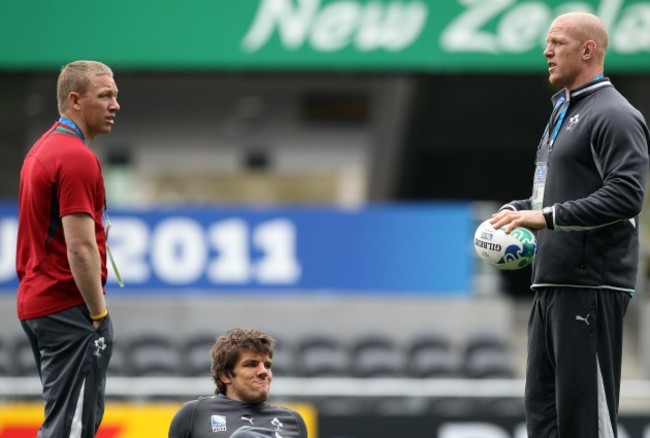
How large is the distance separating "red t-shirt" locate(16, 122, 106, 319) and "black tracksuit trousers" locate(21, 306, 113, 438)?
6cm

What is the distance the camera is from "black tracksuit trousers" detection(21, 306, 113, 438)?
512 centimetres

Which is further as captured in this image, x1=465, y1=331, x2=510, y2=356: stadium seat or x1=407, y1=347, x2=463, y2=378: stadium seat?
x1=465, y1=331, x2=510, y2=356: stadium seat

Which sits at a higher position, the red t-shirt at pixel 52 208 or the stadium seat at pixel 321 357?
the red t-shirt at pixel 52 208

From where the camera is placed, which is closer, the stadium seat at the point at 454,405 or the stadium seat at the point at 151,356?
the stadium seat at the point at 454,405

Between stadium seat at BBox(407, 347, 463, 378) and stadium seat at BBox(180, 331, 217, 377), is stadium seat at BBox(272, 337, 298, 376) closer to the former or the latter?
stadium seat at BBox(180, 331, 217, 377)

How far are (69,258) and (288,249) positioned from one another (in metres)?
10.7

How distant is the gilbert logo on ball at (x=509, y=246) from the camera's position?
16.7ft

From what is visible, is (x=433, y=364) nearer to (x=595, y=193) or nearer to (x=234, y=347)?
(x=234, y=347)

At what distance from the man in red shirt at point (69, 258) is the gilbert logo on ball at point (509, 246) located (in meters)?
1.55

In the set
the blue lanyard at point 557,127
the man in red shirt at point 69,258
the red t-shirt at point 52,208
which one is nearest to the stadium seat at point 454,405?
the blue lanyard at point 557,127

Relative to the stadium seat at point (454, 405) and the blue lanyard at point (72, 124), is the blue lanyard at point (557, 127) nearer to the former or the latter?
the blue lanyard at point (72, 124)

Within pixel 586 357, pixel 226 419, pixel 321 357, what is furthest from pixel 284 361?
pixel 586 357

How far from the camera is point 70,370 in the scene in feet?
16.8

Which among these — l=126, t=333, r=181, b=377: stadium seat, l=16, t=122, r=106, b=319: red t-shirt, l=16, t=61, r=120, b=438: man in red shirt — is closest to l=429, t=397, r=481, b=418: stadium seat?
l=126, t=333, r=181, b=377: stadium seat
